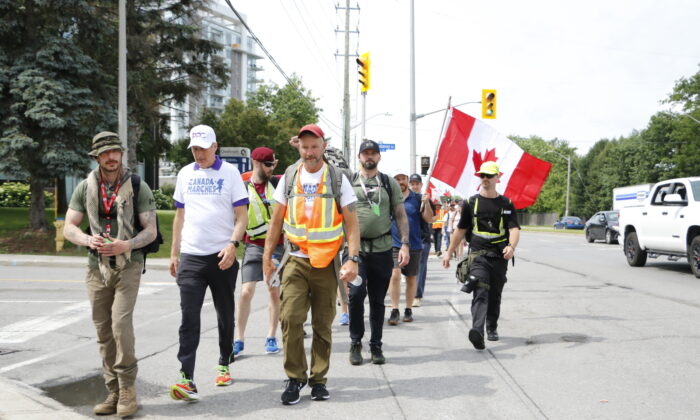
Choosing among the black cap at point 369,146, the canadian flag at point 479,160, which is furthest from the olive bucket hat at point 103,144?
the canadian flag at point 479,160

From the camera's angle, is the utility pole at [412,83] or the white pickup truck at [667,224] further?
the utility pole at [412,83]

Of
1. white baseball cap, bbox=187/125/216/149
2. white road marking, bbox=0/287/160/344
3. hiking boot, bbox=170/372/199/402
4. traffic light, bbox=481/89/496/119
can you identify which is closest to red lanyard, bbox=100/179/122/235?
white baseball cap, bbox=187/125/216/149

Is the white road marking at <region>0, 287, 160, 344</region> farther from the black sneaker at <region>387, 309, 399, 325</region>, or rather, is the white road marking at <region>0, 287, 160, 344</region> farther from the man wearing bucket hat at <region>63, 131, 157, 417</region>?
the black sneaker at <region>387, 309, 399, 325</region>

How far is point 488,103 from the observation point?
21.2 meters

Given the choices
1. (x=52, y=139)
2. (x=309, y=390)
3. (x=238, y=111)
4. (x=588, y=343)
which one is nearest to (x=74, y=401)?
(x=309, y=390)

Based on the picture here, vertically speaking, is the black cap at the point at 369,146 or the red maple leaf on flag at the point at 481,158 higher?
the red maple leaf on flag at the point at 481,158

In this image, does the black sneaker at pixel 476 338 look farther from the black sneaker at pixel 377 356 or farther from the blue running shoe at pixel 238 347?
the blue running shoe at pixel 238 347

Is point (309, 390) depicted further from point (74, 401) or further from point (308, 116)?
point (308, 116)

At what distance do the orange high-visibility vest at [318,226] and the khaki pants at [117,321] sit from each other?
1.14 m

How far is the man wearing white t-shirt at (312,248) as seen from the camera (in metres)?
4.72

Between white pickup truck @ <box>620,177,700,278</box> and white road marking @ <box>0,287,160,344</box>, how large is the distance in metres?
11.5

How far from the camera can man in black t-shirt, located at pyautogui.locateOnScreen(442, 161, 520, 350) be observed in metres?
6.72

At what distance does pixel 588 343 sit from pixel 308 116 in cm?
5441

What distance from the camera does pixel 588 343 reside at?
6820mm
